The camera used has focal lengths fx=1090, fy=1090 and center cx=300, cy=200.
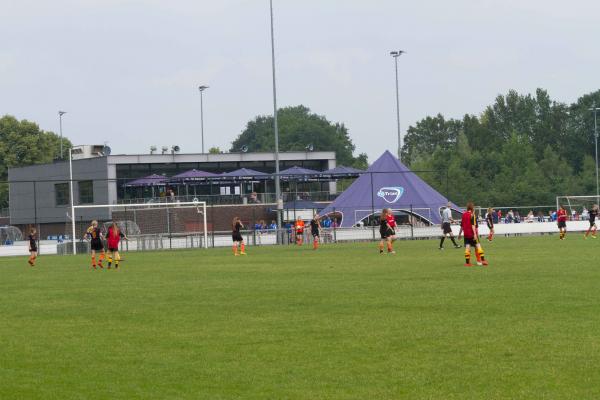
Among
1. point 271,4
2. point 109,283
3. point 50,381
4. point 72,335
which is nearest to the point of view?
point 50,381

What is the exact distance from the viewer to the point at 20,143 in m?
129

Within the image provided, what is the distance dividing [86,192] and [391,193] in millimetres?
33710

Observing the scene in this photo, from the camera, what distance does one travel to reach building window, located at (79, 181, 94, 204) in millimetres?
90500

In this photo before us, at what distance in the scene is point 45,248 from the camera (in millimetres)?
58062

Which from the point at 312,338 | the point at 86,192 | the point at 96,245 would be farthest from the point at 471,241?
the point at 86,192

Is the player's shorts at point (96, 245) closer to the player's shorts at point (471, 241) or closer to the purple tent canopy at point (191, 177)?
the player's shorts at point (471, 241)

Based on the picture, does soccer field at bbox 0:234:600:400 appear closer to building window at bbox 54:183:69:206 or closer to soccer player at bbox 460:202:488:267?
soccer player at bbox 460:202:488:267

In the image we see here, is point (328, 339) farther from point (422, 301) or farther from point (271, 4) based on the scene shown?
point (271, 4)

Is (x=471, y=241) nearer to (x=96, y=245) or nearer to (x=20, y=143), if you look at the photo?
(x=96, y=245)

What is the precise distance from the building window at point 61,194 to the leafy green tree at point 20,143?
36.2 m

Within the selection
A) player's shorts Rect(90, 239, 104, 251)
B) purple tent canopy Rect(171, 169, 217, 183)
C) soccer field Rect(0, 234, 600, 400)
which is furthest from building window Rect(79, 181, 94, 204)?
soccer field Rect(0, 234, 600, 400)

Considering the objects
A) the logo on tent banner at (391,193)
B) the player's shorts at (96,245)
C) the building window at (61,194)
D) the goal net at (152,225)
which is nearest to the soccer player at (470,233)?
the player's shorts at (96,245)

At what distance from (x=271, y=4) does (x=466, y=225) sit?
3644 cm

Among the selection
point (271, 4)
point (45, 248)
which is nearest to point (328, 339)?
point (45, 248)
